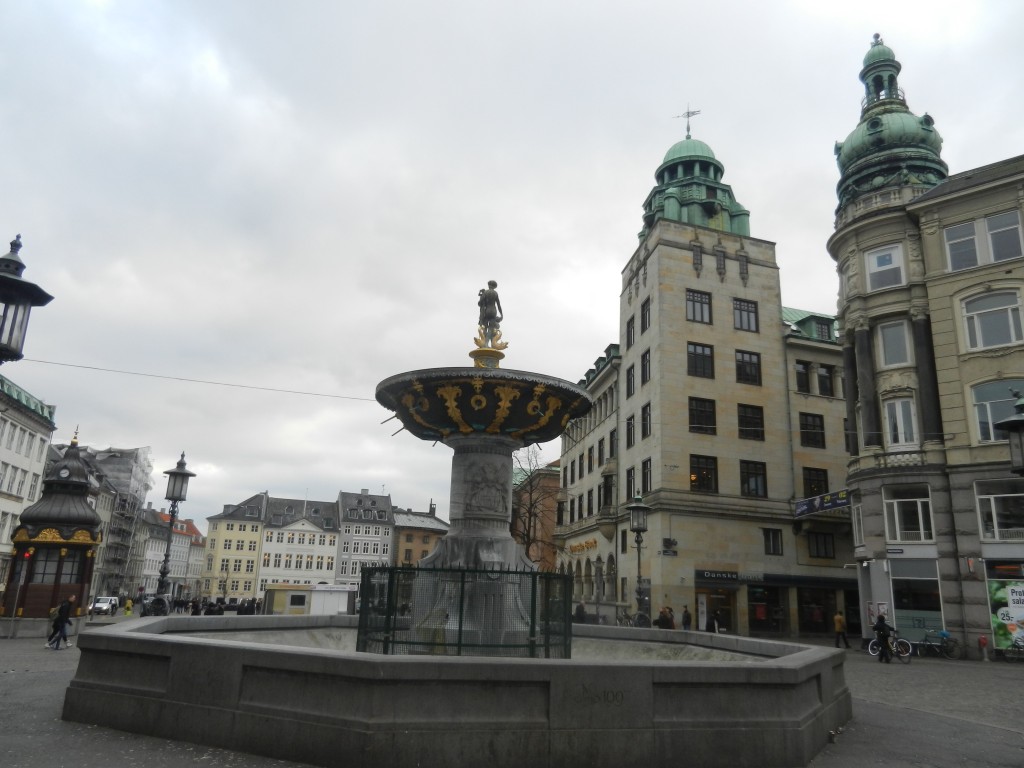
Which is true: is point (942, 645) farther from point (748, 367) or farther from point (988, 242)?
point (748, 367)

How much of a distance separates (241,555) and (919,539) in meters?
106

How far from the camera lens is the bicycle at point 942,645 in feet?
86.0

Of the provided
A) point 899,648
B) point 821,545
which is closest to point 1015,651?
point 899,648

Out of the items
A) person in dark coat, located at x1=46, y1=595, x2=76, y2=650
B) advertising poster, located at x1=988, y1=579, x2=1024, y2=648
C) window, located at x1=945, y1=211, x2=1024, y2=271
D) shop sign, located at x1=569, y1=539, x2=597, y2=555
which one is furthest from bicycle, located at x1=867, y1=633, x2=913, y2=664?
shop sign, located at x1=569, y1=539, x2=597, y2=555

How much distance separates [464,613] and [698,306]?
35.1m

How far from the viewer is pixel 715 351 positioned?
41.9m

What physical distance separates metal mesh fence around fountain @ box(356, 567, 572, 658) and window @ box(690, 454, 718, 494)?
29964mm

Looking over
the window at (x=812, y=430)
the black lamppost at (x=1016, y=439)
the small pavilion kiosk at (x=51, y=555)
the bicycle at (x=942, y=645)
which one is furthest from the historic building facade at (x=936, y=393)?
the small pavilion kiosk at (x=51, y=555)

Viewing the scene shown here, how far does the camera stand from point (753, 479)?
133ft

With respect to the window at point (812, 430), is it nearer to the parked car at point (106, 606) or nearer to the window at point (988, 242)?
the window at point (988, 242)

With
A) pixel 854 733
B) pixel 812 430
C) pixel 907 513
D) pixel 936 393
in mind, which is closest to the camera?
pixel 854 733

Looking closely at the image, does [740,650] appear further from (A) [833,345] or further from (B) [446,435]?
(A) [833,345]

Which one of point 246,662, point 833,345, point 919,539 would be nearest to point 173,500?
point 246,662

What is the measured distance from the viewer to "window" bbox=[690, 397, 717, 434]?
1581 inches
